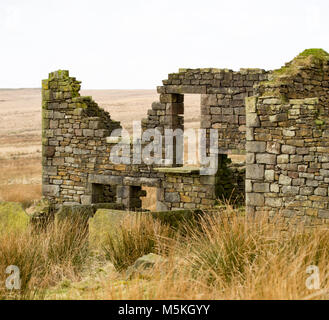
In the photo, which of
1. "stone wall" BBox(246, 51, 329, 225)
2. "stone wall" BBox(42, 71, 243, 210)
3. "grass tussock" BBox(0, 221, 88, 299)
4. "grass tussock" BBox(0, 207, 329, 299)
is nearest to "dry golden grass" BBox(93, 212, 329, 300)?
"grass tussock" BBox(0, 207, 329, 299)

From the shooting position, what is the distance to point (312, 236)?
7023mm

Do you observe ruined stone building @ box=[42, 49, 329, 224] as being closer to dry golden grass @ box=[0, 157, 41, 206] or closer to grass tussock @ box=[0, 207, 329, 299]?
grass tussock @ box=[0, 207, 329, 299]

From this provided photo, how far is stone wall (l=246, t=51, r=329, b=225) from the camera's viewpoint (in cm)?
899

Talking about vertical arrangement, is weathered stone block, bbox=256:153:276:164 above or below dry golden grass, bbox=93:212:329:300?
above

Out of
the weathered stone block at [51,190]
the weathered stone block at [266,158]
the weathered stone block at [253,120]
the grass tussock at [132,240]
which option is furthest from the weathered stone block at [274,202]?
the weathered stone block at [51,190]

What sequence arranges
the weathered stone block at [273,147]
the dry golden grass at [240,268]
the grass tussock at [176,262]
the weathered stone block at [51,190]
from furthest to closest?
the weathered stone block at [51,190]
the weathered stone block at [273,147]
the grass tussock at [176,262]
the dry golden grass at [240,268]

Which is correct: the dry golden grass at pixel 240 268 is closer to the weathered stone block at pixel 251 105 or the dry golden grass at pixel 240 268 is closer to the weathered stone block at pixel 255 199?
the weathered stone block at pixel 255 199

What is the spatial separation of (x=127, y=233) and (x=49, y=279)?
1.32 meters

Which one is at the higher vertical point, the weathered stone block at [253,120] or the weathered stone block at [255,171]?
the weathered stone block at [253,120]

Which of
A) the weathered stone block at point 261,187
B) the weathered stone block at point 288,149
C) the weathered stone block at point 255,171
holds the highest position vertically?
the weathered stone block at point 288,149

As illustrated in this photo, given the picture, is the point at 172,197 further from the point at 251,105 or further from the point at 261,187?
the point at 251,105

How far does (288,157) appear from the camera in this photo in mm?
9305

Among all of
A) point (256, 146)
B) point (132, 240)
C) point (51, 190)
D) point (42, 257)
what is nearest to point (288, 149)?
point (256, 146)

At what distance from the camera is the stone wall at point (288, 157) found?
8.99m
